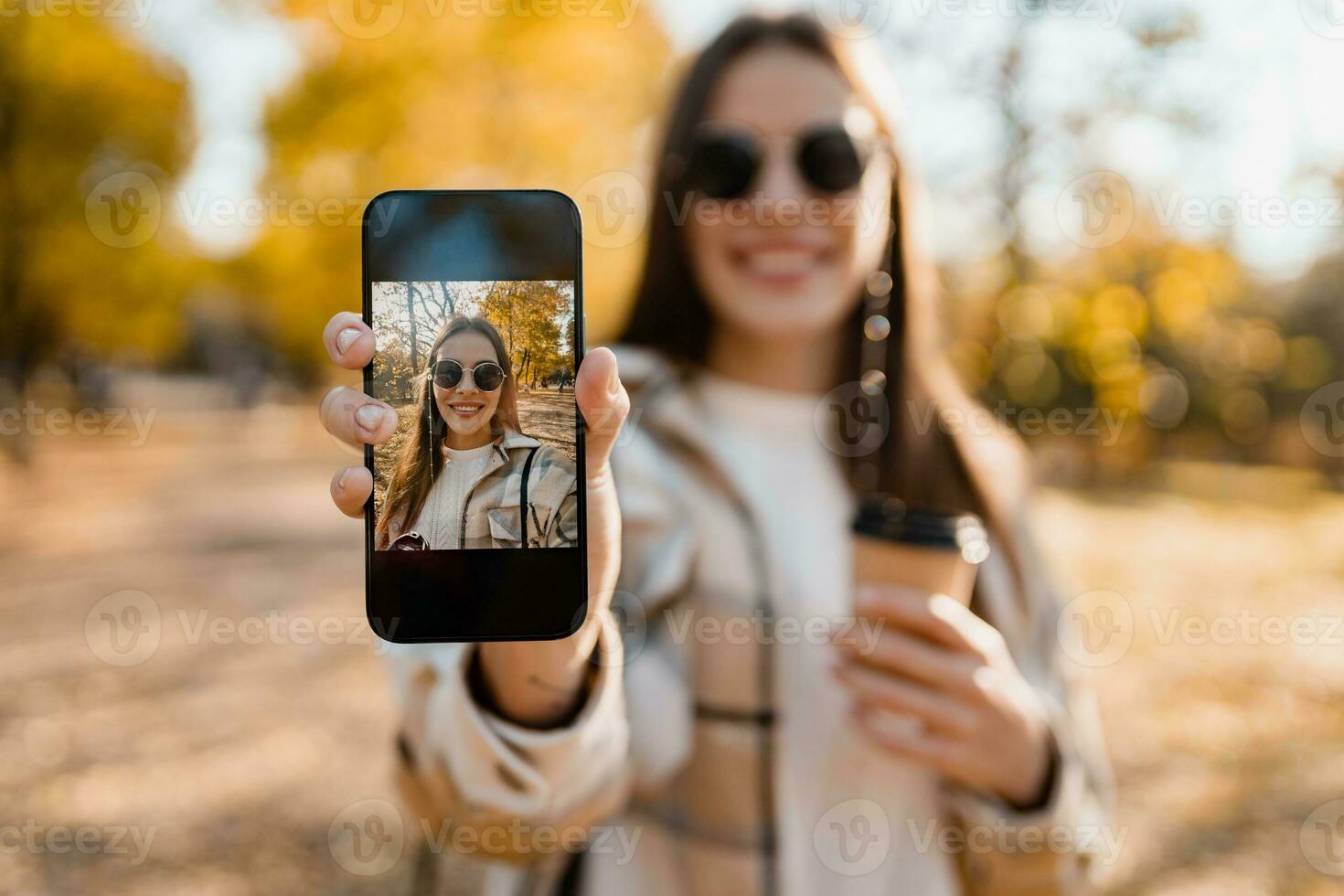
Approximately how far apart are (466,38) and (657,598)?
5.16 meters

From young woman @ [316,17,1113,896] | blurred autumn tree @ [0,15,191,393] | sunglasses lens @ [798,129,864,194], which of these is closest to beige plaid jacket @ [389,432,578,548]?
young woman @ [316,17,1113,896]

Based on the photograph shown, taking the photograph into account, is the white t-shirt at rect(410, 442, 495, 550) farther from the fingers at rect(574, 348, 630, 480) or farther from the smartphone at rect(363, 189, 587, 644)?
the fingers at rect(574, 348, 630, 480)

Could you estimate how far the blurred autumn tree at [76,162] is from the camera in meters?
8.05

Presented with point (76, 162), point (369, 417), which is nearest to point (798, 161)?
point (369, 417)

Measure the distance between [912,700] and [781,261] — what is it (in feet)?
2.85

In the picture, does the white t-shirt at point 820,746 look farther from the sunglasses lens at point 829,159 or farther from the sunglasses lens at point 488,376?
the sunglasses lens at point 488,376

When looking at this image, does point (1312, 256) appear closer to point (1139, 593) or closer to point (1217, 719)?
point (1139, 593)

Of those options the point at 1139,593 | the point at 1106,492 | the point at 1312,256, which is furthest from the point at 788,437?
the point at 1312,256

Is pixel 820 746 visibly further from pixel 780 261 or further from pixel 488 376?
pixel 488 376

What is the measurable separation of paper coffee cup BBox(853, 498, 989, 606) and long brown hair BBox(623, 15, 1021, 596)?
1.32 feet

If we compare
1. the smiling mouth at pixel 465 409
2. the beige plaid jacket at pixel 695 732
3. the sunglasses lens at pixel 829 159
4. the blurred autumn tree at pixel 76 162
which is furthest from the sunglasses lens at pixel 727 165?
the blurred autumn tree at pixel 76 162

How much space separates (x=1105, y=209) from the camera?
14.3 feet

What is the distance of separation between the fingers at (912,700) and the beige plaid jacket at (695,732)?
0.66ft

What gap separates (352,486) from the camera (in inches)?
37.6
